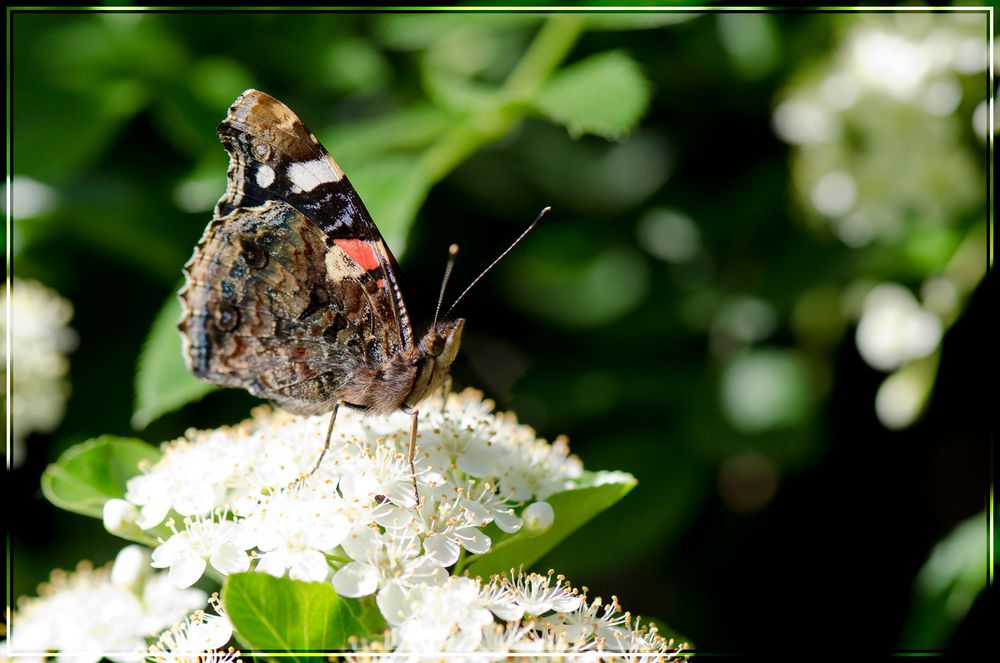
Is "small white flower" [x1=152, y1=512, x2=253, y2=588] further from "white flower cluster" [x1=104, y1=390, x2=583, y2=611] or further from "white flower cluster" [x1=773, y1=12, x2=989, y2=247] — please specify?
"white flower cluster" [x1=773, y1=12, x2=989, y2=247]

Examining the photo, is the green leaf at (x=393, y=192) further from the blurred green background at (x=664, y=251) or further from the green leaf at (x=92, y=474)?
the green leaf at (x=92, y=474)

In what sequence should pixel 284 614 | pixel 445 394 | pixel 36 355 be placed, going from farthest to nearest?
pixel 36 355
pixel 445 394
pixel 284 614

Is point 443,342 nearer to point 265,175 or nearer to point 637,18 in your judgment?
point 265,175

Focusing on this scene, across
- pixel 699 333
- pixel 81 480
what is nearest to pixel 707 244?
pixel 699 333

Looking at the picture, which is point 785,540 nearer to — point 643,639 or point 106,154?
point 643,639

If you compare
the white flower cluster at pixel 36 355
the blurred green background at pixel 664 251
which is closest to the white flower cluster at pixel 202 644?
the blurred green background at pixel 664 251

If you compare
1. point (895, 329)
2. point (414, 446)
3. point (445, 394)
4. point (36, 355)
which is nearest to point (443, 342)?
point (445, 394)
